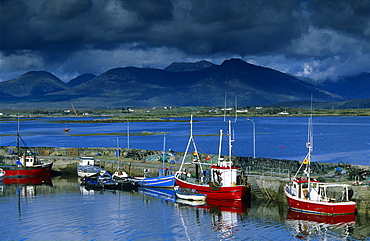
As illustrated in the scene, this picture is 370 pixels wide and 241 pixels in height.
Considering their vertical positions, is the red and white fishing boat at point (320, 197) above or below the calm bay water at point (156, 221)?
above

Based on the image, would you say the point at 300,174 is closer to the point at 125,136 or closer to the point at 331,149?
the point at 331,149

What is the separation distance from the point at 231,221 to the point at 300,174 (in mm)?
13061

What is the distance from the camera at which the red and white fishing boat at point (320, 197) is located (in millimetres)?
41531

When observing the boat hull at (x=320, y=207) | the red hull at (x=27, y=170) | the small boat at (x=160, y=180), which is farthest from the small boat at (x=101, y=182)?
the boat hull at (x=320, y=207)

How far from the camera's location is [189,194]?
5169 cm

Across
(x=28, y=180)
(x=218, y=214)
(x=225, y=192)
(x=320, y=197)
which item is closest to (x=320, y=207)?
(x=320, y=197)

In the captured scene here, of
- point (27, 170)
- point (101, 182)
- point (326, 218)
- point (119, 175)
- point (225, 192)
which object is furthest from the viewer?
point (27, 170)

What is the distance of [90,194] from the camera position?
58.0 metres

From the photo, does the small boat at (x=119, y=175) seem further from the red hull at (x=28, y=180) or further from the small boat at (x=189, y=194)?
the small boat at (x=189, y=194)

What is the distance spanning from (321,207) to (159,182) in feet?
73.6

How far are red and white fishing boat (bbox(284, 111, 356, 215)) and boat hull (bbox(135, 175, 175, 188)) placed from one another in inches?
654

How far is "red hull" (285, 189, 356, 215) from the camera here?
41.3 meters

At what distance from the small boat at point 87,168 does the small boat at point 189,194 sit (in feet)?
56.8

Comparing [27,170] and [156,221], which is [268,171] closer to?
[156,221]
